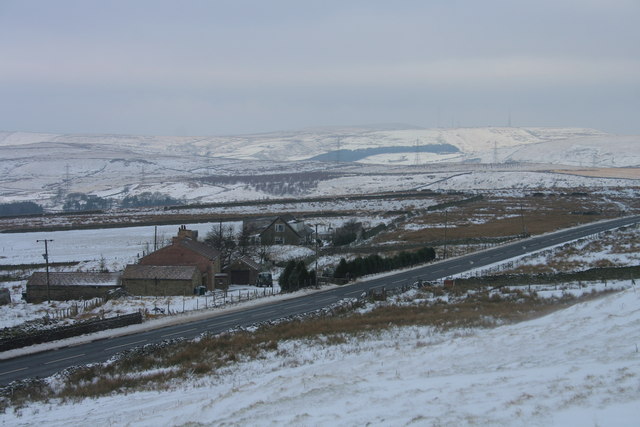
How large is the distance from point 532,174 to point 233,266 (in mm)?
159027

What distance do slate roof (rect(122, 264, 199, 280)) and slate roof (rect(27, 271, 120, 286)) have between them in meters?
1.48

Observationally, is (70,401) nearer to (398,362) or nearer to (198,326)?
(398,362)

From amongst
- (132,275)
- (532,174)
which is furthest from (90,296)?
(532,174)

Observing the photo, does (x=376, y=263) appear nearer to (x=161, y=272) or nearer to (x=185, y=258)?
(x=185, y=258)

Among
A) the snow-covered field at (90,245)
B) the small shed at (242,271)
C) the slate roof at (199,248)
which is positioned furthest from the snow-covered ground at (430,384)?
the snow-covered field at (90,245)

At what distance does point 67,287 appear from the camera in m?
50.5

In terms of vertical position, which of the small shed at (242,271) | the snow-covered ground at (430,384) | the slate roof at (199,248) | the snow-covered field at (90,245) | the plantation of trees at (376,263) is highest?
the snow-covered ground at (430,384)

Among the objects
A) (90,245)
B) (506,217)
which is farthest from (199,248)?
(506,217)

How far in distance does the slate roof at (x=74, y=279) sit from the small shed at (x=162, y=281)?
1.52 metres

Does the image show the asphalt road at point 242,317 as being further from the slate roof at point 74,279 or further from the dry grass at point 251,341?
the slate roof at point 74,279

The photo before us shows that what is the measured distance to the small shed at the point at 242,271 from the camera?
5741cm

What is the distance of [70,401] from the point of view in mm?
19625

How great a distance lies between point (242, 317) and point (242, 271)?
23616 mm

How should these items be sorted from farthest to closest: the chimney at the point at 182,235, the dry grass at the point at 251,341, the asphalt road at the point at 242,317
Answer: the chimney at the point at 182,235 < the asphalt road at the point at 242,317 < the dry grass at the point at 251,341
